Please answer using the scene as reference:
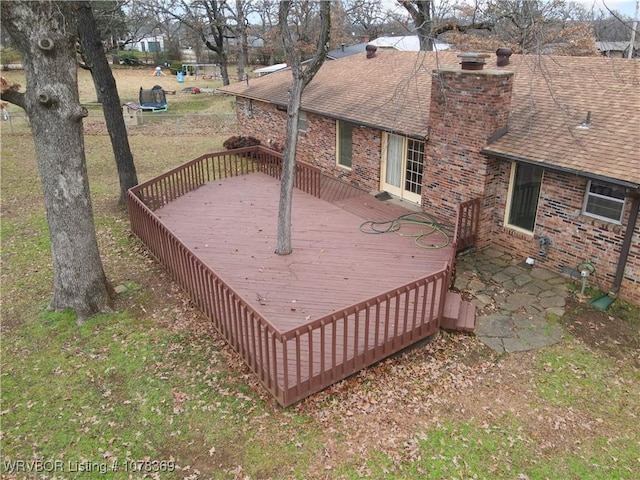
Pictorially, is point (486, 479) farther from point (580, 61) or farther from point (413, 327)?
point (580, 61)

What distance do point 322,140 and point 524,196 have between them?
22.4 feet

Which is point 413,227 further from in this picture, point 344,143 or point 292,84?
point 344,143

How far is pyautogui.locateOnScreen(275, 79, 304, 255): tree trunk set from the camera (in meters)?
8.45

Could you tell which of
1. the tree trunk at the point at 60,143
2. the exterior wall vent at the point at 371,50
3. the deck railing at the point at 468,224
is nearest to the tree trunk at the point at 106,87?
the tree trunk at the point at 60,143

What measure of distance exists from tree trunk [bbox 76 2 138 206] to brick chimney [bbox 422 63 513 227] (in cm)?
769

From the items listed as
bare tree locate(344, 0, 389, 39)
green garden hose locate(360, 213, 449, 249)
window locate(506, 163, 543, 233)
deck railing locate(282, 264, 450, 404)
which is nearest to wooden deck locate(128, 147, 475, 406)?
deck railing locate(282, 264, 450, 404)

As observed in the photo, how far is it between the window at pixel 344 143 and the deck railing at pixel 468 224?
501 cm

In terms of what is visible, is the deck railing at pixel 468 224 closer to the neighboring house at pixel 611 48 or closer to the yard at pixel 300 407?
the yard at pixel 300 407

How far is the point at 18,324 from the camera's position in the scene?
7.68 metres

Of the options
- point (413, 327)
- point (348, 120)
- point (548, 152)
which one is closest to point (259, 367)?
point (413, 327)

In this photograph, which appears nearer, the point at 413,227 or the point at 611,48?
the point at 413,227

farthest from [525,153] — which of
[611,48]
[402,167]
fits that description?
[611,48]

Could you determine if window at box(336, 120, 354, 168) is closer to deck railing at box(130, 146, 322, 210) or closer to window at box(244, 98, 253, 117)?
deck railing at box(130, 146, 322, 210)

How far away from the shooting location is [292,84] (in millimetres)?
8383
